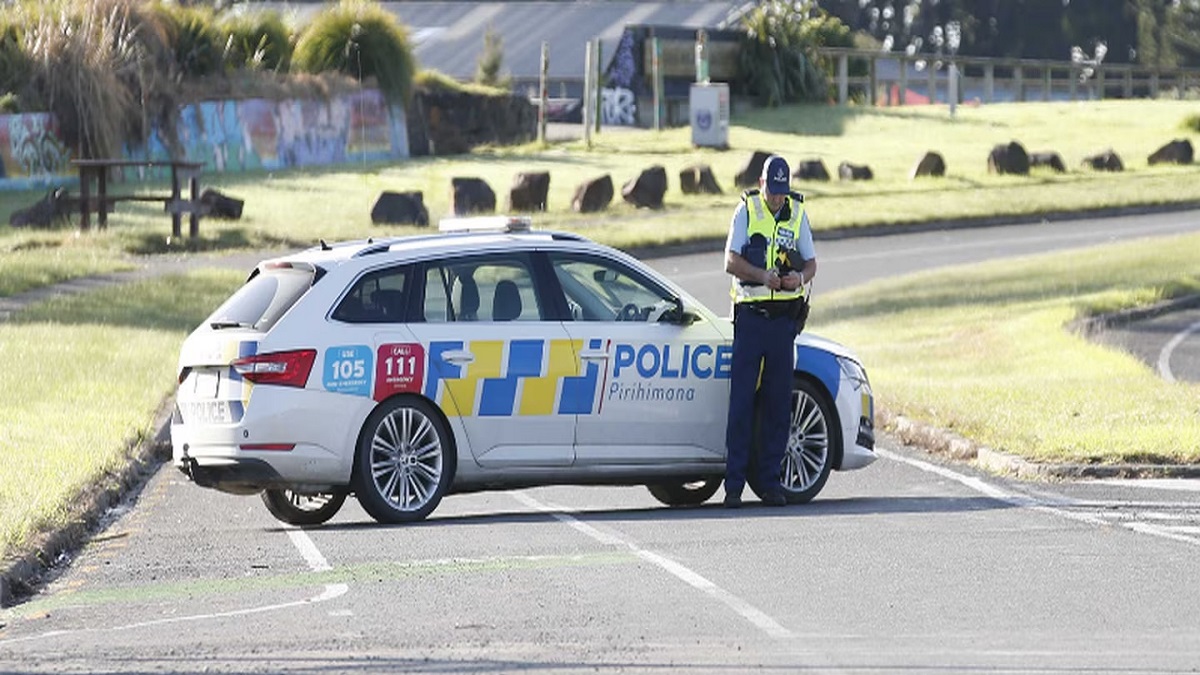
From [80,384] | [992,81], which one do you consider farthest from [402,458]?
[992,81]

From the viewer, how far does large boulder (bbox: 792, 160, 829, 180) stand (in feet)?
168

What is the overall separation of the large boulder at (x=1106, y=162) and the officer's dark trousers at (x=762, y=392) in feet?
138

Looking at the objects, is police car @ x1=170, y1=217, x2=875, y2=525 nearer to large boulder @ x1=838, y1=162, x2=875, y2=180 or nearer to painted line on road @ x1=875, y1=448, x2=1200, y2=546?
painted line on road @ x1=875, y1=448, x2=1200, y2=546

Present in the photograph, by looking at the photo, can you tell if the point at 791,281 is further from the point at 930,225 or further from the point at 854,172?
the point at 854,172

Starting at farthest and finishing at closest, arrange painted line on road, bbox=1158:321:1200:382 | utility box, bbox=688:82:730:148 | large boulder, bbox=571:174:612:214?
utility box, bbox=688:82:730:148, large boulder, bbox=571:174:612:214, painted line on road, bbox=1158:321:1200:382

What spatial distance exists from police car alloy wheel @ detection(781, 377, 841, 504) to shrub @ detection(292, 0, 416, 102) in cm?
3971

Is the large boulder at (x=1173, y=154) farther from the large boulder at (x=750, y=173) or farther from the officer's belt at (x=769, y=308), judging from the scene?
the officer's belt at (x=769, y=308)

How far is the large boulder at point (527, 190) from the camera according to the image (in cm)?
4272

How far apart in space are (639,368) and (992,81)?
71.9m

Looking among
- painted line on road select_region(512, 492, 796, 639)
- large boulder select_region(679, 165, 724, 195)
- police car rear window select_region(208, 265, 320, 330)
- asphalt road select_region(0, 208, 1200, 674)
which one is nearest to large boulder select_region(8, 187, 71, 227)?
large boulder select_region(679, 165, 724, 195)

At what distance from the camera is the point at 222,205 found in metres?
38.8

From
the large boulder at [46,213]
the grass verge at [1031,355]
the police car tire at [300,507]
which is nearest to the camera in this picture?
the police car tire at [300,507]

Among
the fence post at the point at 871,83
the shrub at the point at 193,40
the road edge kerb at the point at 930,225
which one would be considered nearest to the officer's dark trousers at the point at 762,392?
the road edge kerb at the point at 930,225

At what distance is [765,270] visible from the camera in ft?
45.8
